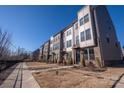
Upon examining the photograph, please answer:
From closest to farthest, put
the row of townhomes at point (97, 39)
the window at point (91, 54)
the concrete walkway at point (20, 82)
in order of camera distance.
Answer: the concrete walkway at point (20, 82) → the row of townhomes at point (97, 39) → the window at point (91, 54)

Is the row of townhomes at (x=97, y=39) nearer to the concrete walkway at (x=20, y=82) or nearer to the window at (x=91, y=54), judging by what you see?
the window at (x=91, y=54)

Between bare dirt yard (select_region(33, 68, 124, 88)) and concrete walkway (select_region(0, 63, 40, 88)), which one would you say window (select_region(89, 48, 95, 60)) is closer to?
bare dirt yard (select_region(33, 68, 124, 88))

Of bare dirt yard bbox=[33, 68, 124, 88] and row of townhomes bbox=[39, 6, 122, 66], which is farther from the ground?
row of townhomes bbox=[39, 6, 122, 66]

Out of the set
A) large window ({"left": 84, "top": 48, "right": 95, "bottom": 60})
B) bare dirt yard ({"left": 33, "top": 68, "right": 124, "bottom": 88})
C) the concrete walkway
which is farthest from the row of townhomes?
the concrete walkway

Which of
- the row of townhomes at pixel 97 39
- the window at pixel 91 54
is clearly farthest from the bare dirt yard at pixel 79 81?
the window at pixel 91 54

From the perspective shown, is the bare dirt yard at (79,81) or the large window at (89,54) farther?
the large window at (89,54)

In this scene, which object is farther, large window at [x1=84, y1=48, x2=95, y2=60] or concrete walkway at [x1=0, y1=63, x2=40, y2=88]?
large window at [x1=84, y1=48, x2=95, y2=60]

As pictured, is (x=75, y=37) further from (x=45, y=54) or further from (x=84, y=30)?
(x=45, y=54)

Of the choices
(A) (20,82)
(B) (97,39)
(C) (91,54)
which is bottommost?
(A) (20,82)

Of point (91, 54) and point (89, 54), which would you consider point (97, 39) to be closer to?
point (91, 54)

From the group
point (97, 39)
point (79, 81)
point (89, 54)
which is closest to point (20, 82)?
point (79, 81)

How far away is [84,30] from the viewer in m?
11.9
